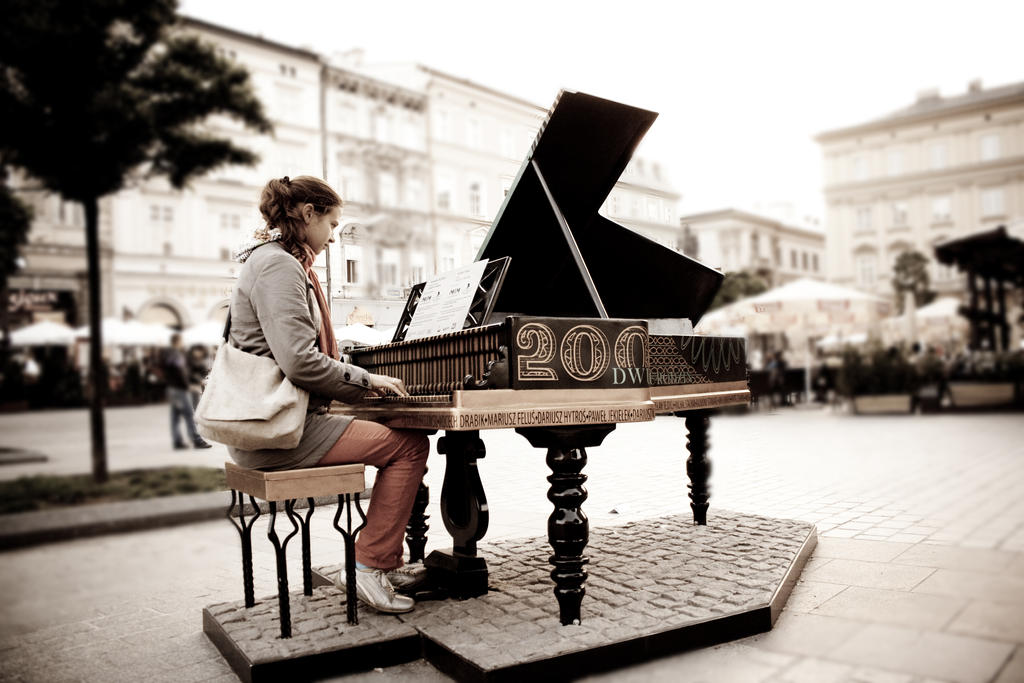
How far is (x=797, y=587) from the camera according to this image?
3396mm

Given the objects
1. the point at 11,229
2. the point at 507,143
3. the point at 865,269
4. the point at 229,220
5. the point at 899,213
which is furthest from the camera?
the point at 865,269

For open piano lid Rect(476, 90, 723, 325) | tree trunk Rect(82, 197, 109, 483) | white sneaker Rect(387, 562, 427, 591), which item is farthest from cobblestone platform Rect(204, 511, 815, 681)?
tree trunk Rect(82, 197, 109, 483)

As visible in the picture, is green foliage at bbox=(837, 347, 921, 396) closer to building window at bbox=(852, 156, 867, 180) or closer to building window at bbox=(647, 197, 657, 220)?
building window at bbox=(647, 197, 657, 220)

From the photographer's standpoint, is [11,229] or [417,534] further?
[11,229]

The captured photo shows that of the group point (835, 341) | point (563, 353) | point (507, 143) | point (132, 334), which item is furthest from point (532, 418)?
point (835, 341)

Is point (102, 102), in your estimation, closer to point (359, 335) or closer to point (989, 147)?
point (359, 335)

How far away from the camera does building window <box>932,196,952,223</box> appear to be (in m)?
34.8

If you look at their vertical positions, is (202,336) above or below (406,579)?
above

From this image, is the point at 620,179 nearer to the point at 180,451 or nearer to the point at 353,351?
the point at 353,351

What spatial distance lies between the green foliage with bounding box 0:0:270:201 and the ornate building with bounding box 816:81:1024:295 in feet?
84.5

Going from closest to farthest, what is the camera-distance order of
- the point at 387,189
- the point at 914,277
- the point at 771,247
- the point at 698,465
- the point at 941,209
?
1. the point at 698,465
2. the point at 387,189
3. the point at 914,277
4. the point at 941,209
5. the point at 771,247

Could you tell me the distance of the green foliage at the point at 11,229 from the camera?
18.4 feet

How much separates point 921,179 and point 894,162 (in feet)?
7.78

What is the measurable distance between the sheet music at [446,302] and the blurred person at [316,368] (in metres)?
0.30
